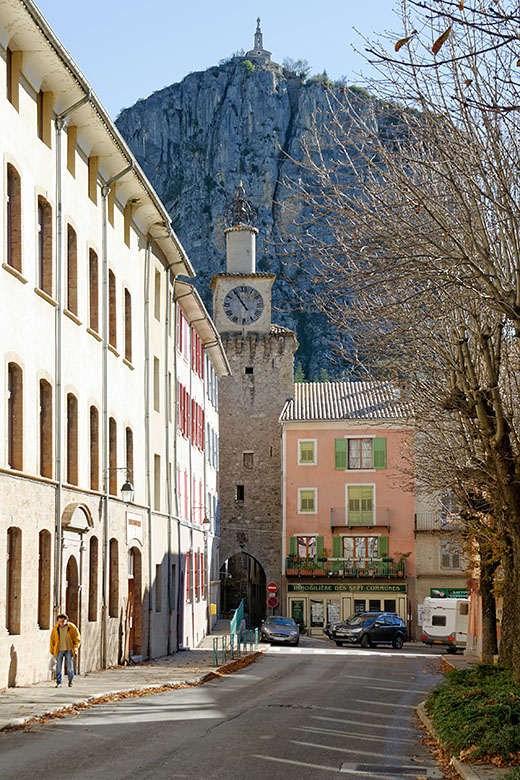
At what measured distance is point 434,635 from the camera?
48.5 metres

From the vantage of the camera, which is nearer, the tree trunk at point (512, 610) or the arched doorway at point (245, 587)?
the tree trunk at point (512, 610)

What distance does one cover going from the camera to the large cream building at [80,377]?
2000 centimetres

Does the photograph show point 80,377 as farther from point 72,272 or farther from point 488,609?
point 488,609

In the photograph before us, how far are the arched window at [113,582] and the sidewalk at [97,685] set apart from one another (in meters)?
1.44

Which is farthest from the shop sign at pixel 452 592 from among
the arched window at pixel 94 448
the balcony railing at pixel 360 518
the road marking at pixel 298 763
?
the road marking at pixel 298 763

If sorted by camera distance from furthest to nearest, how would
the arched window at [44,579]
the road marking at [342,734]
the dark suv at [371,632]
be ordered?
1. the dark suv at [371,632]
2. the arched window at [44,579]
3. the road marking at [342,734]

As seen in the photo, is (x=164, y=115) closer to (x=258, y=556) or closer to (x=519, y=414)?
(x=258, y=556)

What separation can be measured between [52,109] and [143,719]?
12.9 metres

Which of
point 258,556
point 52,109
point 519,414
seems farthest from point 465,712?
point 258,556

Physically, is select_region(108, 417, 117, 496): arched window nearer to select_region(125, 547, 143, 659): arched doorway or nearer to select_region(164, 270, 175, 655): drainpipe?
select_region(125, 547, 143, 659): arched doorway

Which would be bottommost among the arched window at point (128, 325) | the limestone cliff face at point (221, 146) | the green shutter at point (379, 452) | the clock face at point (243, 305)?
the green shutter at point (379, 452)

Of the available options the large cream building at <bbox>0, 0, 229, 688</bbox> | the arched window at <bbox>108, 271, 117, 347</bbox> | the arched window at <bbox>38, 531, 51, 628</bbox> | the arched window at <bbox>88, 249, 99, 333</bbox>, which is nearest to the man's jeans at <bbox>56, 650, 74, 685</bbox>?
the large cream building at <bbox>0, 0, 229, 688</bbox>

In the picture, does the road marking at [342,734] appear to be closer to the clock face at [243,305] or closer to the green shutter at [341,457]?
the green shutter at [341,457]

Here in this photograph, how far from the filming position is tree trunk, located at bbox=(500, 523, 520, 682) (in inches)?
608
